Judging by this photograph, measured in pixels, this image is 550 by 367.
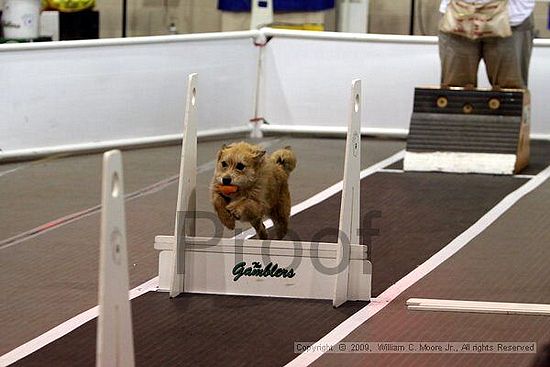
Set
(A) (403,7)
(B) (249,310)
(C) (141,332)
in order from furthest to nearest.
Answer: (A) (403,7)
(B) (249,310)
(C) (141,332)

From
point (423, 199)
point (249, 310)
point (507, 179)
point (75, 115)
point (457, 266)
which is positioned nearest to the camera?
point (249, 310)

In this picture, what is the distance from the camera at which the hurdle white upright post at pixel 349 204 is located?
603 cm

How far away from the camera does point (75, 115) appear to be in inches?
413

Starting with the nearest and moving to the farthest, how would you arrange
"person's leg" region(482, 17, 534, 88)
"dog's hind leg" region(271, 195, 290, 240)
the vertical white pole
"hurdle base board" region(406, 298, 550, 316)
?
1. "hurdle base board" region(406, 298, 550, 316)
2. "dog's hind leg" region(271, 195, 290, 240)
3. "person's leg" region(482, 17, 534, 88)
4. the vertical white pole

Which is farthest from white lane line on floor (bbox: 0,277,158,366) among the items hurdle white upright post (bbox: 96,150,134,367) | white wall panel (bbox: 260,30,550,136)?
white wall panel (bbox: 260,30,550,136)

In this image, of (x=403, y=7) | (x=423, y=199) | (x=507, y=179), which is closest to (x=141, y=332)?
(x=423, y=199)

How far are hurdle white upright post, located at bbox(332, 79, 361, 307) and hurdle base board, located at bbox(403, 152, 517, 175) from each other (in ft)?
12.9

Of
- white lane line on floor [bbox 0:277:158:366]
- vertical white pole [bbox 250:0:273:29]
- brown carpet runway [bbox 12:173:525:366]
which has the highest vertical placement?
vertical white pole [bbox 250:0:273:29]

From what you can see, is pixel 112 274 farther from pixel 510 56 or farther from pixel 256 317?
pixel 510 56

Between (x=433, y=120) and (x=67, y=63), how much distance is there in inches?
113

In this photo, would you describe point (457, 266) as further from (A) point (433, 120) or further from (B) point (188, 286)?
(A) point (433, 120)

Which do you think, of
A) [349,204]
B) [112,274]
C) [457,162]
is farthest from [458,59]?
[112,274]

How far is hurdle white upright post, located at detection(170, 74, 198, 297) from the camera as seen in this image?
618cm

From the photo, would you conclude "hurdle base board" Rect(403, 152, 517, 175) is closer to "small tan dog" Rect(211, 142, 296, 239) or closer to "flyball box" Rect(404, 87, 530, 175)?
"flyball box" Rect(404, 87, 530, 175)
